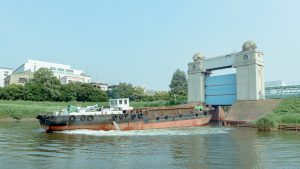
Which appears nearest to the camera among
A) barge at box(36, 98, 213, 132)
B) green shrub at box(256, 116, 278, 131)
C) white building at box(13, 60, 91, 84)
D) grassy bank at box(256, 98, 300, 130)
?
barge at box(36, 98, 213, 132)

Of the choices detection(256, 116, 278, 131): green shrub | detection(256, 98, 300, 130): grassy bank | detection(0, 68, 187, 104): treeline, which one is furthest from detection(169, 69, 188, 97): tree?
detection(256, 116, 278, 131): green shrub

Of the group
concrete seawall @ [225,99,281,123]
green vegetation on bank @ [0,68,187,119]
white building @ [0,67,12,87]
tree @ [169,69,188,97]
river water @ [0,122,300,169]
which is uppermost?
white building @ [0,67,12,87]

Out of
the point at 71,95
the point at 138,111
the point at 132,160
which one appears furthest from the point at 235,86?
the point at 71,95

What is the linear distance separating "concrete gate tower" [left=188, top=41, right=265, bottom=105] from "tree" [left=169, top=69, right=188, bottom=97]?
36.9m

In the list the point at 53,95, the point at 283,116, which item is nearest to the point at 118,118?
the point at 283,116

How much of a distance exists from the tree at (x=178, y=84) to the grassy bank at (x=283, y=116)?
165 feet

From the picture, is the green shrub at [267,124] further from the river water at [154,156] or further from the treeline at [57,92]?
the treeline at [57,92]

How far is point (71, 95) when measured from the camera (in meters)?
74.0

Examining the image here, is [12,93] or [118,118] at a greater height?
[12,93]

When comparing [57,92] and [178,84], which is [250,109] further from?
[178,84]

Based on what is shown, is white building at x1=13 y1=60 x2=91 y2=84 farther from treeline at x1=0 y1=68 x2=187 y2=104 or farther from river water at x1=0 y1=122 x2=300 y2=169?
river water at x1=0 y1=122 x2=300 y2=169

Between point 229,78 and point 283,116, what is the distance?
14739 mm

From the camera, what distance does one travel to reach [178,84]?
93.0 meters

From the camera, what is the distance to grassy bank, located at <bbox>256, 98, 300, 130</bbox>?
30.9 m
